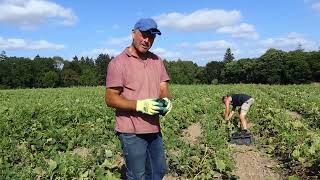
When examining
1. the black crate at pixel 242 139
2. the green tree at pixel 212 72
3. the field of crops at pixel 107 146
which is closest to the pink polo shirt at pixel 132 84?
the field of crops at pixel 107 146

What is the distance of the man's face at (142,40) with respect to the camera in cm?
403

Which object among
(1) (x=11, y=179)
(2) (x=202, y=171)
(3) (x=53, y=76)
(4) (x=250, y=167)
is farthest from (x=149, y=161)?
(3) (x=53, y=76)

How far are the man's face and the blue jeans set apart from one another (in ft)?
2.54

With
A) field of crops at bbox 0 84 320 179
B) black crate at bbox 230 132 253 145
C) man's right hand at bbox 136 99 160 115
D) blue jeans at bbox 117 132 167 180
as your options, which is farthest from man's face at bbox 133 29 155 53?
black crate at bbox 230 132 253 145

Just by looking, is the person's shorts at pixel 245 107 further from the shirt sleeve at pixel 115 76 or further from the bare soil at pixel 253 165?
the shirt sleeve at pixel 115 76

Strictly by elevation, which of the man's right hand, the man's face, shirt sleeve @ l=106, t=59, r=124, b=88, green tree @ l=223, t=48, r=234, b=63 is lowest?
the man's right hand

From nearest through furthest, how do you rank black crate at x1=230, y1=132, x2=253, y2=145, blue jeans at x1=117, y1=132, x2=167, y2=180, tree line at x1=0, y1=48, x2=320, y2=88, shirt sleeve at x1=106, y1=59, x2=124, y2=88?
shirt sleeve at x1=106, y1=59, x2=124, y2=88 < blue jeans at x1=117, y1=132, x2=167, y2=180 < black crate at x1=230, y1=132, x2=253, y2=145 < tree line at x1=0, y1=48, x2=320, y2=88

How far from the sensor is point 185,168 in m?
6.72

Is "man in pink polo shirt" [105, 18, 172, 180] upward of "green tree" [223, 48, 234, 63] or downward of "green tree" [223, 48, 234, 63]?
downward

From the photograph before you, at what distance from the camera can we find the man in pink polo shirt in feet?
13.1

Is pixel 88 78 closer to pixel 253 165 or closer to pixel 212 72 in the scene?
pixel 212 72

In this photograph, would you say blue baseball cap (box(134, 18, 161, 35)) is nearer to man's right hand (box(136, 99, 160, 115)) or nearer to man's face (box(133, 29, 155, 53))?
man's face (box(133, 29, 155, 53))

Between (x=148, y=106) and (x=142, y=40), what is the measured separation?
0.60m

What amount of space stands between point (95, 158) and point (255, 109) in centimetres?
991
